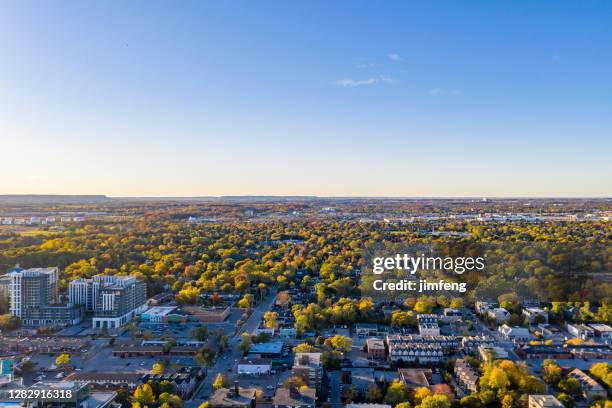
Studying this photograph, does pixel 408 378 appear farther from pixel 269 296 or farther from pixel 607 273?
pixel 607 273

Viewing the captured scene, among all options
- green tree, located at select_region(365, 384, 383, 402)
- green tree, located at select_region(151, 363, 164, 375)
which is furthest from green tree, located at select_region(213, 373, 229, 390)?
green tree, located at select_region(365, 384, 383, 402)

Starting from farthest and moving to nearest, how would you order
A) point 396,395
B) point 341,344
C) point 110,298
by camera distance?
point 110,298, point 341,344, point 396,395

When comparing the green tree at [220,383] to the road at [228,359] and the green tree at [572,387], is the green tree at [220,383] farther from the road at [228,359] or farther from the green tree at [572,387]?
the green tree at [572,387]

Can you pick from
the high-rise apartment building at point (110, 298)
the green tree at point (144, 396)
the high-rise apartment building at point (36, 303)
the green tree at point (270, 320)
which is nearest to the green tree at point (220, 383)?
the green tree at point (144, 396)

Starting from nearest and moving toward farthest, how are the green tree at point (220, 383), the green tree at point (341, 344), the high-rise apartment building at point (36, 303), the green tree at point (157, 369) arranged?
the green tree at point (220, 383)
the green tree at point (157, 369)
the green tree at point (341, 344)
the high-rise apartment building at point (36, 303)

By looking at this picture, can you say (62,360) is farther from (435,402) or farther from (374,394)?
(435,402)

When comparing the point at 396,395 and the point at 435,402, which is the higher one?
the point at 435,402

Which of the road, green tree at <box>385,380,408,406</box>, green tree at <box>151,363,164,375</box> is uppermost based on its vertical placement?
green tree at <box>385,380,408,406</box>

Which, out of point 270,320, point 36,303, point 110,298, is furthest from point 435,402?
point 36,303

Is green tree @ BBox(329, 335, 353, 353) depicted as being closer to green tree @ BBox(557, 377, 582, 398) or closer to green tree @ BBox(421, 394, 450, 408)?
green tree @ BBox(421, 394, 450, 408)
